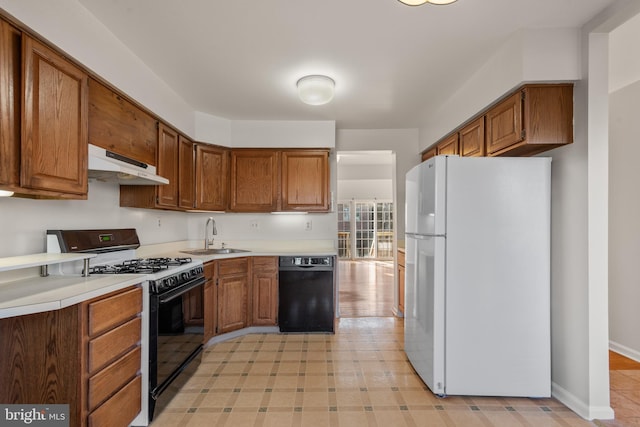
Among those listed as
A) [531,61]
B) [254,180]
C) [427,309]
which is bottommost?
[427,309]

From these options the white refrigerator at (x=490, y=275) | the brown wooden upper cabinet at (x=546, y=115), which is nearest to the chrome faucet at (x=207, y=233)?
the white refrigerator at (x=490, y=275)

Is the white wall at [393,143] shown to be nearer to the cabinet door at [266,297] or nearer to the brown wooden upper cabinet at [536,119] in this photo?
the cabinet door at [266,297]

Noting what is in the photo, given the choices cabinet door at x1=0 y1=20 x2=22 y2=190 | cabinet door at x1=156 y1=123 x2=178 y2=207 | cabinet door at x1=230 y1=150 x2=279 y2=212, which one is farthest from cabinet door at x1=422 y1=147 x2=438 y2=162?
cabinet door at x1=0 y1=20 x2=22 y2=190

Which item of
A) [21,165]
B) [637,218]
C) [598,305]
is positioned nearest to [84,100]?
[21,165]

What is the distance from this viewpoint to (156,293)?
1.95 meters

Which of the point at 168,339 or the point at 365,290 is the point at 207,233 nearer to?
the point at 168,339

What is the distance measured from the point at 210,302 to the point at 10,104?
208 centimetres

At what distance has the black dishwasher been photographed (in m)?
3.42

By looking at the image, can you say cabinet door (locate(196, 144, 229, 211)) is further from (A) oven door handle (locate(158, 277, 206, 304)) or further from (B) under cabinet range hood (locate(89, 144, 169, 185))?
(A) oven door handle (locate(158, 277, 206, 304))

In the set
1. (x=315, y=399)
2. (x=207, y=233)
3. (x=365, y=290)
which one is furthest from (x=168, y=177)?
(x=365, y=290)

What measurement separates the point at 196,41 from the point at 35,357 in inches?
77.5

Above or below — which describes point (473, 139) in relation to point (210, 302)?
above

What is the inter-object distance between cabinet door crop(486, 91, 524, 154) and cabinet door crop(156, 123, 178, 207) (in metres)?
2.66

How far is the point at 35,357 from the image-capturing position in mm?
1470
